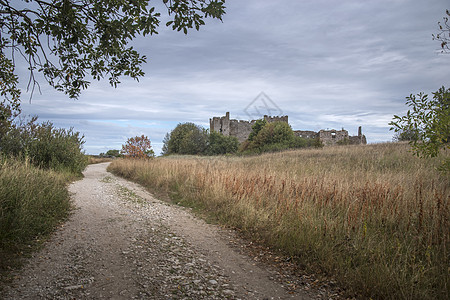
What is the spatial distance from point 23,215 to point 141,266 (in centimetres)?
275

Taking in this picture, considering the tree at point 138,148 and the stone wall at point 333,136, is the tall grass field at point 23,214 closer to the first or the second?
the tree at point 138,148

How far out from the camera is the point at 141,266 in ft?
13.1

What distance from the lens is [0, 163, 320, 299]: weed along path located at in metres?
3.33

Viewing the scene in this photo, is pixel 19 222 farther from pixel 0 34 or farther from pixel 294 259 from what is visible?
pixel 294 259

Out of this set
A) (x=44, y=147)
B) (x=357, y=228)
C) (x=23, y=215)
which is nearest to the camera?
(x=357, y=228)

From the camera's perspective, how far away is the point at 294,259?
14.7 feet

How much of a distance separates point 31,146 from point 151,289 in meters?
13.2

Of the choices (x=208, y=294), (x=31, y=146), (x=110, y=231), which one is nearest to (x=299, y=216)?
(x=208, y=294)

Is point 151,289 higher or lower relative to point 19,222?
lower

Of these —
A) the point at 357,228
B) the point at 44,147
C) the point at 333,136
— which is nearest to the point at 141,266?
the point at 357,228

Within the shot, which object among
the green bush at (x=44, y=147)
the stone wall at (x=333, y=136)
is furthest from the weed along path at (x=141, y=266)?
the stone wall at (x=333, y=136)

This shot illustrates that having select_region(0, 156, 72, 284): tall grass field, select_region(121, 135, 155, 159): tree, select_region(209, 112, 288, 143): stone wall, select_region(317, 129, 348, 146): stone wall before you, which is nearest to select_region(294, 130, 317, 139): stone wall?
select_region(317, 129, 348, 146): stone wall

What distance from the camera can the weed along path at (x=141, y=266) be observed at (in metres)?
3.33

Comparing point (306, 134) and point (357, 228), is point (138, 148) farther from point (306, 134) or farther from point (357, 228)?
point (306, 134)
